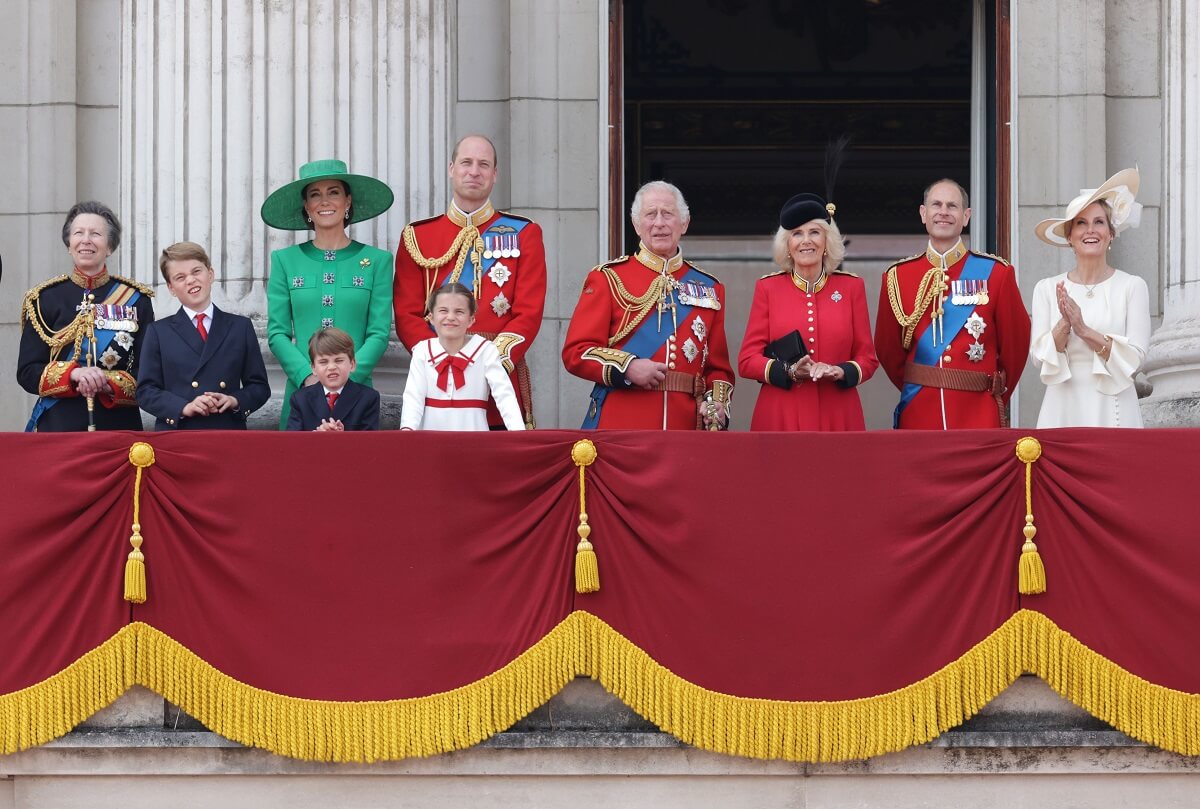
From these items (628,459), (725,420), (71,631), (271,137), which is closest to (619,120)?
(271,137)

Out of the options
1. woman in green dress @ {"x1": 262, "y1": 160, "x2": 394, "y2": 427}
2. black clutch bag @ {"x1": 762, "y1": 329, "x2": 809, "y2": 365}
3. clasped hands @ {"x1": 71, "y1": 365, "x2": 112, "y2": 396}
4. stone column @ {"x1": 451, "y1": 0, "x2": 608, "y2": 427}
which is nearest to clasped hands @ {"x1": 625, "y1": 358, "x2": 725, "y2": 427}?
black clutch bag @ {"x1": 762, "y1": 329, "x2": 809, "y2": 365}

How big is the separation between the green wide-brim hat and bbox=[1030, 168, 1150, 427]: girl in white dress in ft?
8.72

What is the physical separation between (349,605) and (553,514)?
0.74m

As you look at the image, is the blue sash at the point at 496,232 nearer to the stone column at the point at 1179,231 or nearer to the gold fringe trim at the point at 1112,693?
the gold fringe trim at the point at 1112,693

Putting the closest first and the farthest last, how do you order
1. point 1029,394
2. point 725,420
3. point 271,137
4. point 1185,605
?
1. point 1185,605
2. point 725,420
3. point 271,137
4. point 1029,394

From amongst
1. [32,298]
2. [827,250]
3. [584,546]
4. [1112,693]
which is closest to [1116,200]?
[827,250]

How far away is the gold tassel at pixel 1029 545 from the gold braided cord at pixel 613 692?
0.34 feet

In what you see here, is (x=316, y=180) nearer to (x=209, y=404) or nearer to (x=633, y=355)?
(x=209, y=404)

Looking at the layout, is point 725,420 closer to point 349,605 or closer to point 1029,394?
point 349,605

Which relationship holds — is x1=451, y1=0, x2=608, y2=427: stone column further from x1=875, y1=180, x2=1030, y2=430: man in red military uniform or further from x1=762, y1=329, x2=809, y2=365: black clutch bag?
x1=762, y1=329, x2=809, y2=365: black clutch bag

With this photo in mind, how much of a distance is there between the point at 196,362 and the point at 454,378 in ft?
3.19

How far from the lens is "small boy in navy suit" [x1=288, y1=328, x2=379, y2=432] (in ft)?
24.8

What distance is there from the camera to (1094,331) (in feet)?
24.8

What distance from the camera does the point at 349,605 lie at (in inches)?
272
